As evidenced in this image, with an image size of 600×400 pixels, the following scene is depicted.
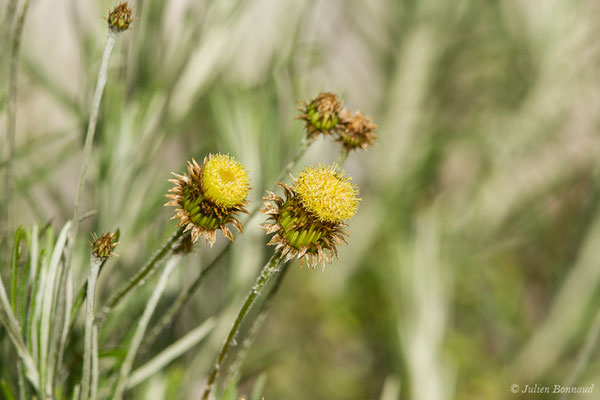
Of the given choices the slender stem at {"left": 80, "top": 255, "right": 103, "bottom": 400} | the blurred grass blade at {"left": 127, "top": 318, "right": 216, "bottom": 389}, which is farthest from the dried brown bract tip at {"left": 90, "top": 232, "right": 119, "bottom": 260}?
the blurred grass blade at {"left": 127, "top": 318, "right": 216, "bottom": 389}

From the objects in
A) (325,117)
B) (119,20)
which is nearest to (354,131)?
(325,117)

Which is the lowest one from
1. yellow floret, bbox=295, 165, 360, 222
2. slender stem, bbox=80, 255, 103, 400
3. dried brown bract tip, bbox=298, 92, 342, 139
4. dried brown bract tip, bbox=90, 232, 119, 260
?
slender stem, bbox=80, 255, 103, 400

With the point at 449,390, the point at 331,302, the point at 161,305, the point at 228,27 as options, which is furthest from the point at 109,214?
the point at 331,302

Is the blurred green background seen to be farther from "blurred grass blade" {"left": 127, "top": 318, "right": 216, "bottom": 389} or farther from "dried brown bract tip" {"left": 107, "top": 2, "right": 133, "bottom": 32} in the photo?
"dried brown bract tip" {"left": 107, "top": 2, "right": 133, "bottom": 32}

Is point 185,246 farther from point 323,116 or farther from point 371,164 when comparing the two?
point 371,164

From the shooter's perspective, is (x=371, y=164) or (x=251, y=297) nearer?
(x=251, y=297)

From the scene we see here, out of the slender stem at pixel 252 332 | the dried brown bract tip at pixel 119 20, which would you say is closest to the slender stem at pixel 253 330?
the slender stem at pixel 252 332
